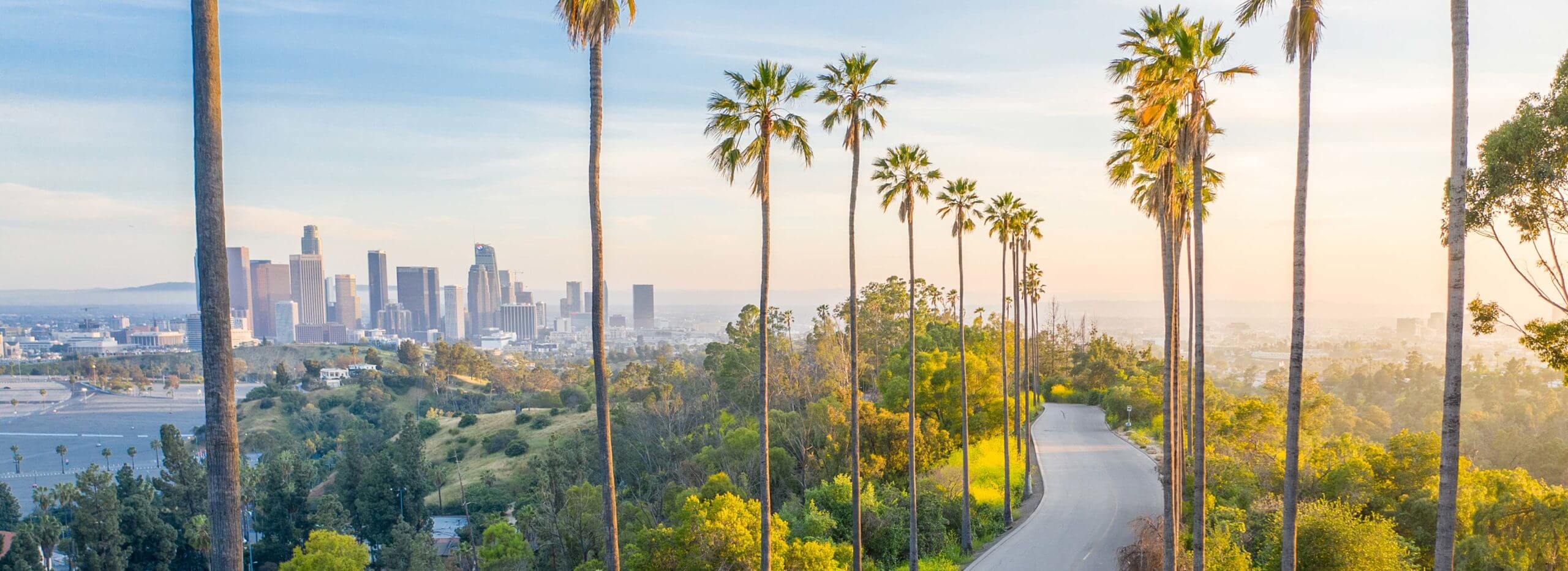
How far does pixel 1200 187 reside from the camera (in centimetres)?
1266

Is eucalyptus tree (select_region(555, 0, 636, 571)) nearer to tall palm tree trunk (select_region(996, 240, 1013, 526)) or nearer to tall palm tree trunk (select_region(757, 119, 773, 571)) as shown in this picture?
tall palm tree trunk (select_region(757, 119, 773, 571))

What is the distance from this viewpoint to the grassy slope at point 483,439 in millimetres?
61500

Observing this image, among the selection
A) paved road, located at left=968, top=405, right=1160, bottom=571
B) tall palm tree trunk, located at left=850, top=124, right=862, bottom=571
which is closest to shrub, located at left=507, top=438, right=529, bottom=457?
paved road, located at left=968, top=405, right=1160, bottom=571

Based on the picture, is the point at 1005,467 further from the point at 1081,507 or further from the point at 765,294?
the point at 765,294

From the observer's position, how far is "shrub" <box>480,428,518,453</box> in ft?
225

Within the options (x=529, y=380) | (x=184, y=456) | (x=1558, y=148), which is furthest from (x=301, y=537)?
(x=529, y=380)

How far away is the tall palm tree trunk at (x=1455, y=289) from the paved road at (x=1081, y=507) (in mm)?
11800

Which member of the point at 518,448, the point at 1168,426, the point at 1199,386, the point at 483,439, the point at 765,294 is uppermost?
the point at 765,294

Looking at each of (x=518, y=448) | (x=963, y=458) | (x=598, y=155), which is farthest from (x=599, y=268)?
(x=518, y=448)

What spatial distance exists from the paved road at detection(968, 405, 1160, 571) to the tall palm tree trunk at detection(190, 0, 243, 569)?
731 inches

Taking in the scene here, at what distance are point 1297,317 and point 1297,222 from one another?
1363 mm

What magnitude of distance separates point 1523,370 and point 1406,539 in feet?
189

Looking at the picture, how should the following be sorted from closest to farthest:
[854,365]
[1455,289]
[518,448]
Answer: [1455,289] → [854,365] → [518,448]

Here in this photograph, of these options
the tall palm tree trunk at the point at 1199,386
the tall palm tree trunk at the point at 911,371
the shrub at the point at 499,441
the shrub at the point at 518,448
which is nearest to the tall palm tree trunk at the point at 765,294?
the tall palm tree trunk at the point at 911,371
